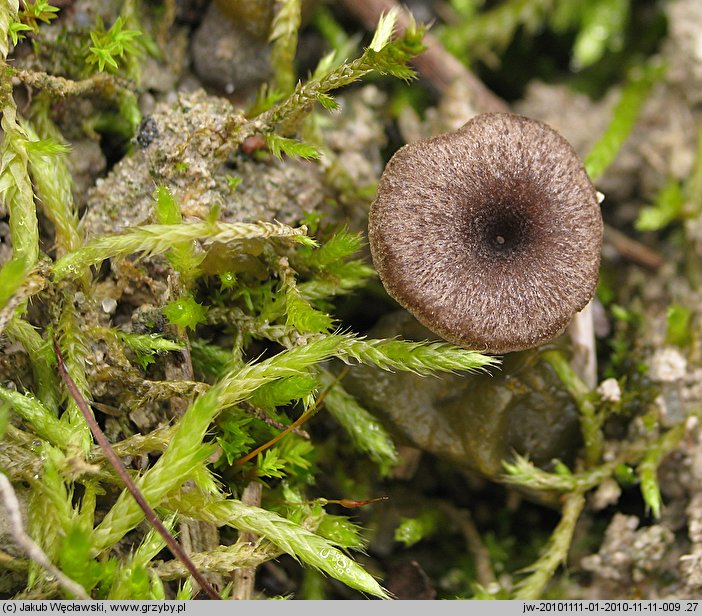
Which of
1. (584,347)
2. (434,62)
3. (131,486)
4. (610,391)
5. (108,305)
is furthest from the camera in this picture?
(434,62)

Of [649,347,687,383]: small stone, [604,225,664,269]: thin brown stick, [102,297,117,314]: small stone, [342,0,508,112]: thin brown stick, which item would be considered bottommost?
[649,347,687,383]: small stone

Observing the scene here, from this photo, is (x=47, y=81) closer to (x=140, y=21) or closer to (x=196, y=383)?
(x=140, y=21)

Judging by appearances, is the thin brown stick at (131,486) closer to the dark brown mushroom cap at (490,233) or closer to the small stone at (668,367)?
the dark brown mushroom cap at (490,233)

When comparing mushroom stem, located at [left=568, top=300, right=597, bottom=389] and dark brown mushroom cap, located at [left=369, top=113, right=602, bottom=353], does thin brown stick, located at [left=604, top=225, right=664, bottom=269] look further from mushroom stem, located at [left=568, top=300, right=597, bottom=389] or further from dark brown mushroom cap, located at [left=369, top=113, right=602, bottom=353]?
dark brown mushroom cap, located at [left=369, top=113, right=602, bottom=353]

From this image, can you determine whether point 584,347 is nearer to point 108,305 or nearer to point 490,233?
point 490,233

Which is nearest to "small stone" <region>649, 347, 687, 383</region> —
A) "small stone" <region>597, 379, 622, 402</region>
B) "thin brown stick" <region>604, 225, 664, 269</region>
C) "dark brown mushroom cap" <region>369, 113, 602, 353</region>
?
"small stone" <region>597, 379, 622, 402</region>

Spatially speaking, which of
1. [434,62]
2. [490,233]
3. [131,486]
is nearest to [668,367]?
[490,233]
